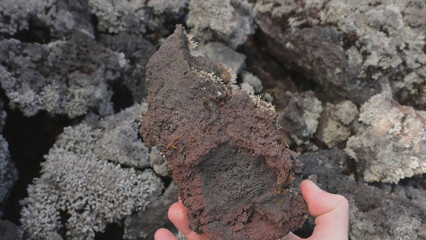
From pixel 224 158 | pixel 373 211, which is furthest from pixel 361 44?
pixel 224 158

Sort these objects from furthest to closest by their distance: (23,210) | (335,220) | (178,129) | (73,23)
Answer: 1. (73,23)
2. (23,210)
3. (335,220)
4. (178,129)

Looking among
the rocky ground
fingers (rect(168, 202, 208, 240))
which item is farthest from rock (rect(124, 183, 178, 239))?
fingers (rect(168, 202, 208, 240))

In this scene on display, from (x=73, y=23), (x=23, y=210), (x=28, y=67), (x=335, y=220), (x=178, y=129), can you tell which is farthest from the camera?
(x=73, y=23)

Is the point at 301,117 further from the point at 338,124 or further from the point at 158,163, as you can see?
the point at 158,163

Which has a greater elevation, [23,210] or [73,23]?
[73,23]

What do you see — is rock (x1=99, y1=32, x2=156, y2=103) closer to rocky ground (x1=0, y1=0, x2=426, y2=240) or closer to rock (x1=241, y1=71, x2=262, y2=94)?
rocky ground (x1=0, y1=0, x2=426, y2=240)

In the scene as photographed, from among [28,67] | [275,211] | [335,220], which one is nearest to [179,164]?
[275,211]

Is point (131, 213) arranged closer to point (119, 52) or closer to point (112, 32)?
point (119, 52)
